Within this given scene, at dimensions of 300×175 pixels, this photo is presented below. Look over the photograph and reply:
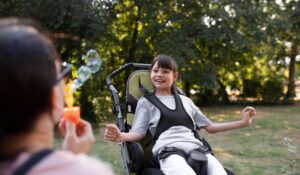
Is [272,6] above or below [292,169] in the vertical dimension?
above

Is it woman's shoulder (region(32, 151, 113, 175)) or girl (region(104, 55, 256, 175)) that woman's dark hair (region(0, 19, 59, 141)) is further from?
girl (region(104, 55, 256, 175))

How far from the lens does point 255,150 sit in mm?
5906

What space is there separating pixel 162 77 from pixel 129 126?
0.50 meters

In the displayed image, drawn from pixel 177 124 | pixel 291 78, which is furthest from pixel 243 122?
pixel 291 78

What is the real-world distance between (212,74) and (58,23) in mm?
4997

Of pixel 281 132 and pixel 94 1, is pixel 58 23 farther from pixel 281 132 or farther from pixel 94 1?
pixel 281 132

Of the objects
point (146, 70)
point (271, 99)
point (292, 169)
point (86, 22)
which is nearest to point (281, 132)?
point (292, 169)

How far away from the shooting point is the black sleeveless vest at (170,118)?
9.66 feet

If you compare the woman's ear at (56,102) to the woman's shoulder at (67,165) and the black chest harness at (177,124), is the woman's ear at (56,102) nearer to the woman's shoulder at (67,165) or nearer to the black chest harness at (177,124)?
the woman's shoulder at (67,165)

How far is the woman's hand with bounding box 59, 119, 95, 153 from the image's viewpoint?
3.55 ft

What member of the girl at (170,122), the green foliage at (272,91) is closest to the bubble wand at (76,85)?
the girl at (170,122)

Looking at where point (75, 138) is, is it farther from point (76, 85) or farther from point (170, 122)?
point (170, 122)

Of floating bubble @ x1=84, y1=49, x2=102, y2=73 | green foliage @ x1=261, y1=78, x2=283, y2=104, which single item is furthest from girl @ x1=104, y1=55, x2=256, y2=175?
green foliage @ x1=261, y1=78, x2=283, y2=104

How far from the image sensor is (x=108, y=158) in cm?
537
